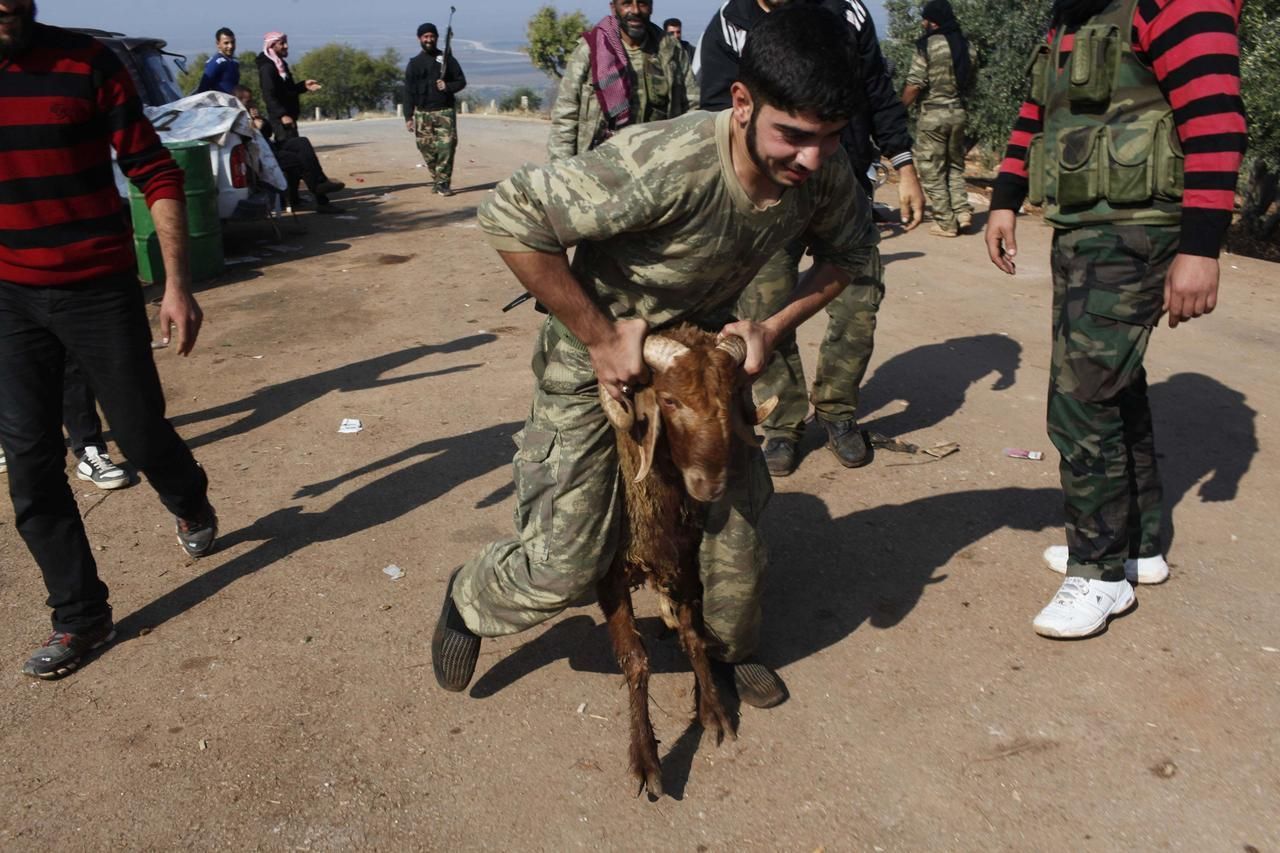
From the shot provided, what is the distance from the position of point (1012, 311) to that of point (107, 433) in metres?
6.60

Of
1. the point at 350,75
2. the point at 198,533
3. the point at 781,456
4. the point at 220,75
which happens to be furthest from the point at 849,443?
→ the point at 350,75

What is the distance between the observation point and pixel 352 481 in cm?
557

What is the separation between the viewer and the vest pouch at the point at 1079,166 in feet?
12.1

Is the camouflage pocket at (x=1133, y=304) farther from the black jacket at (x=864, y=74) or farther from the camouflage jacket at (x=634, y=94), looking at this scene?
the camouflage jacket at (x=634, y=94)

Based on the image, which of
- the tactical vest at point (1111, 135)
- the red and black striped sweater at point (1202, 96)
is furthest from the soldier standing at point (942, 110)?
the red and black striped sweater at point (1202, 96)

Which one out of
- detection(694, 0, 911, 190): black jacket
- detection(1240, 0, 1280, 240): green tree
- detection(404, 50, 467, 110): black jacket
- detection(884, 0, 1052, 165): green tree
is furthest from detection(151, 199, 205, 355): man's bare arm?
detection(884, 0, 1052, 165): green tree

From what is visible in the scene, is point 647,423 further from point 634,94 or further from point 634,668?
point 634,94

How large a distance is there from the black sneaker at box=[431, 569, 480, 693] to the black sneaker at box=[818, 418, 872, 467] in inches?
103

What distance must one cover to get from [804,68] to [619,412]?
104cm

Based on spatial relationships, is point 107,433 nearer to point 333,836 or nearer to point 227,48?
point 333,836

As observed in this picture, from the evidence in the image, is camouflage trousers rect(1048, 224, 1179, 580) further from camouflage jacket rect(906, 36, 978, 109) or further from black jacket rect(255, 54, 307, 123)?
black jacket rect(255, 54, 307, 123)

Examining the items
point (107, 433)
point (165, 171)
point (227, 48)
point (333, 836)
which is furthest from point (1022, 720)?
point (227, 48)

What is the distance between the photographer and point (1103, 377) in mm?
3791

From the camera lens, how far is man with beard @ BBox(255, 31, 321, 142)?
1396cm
